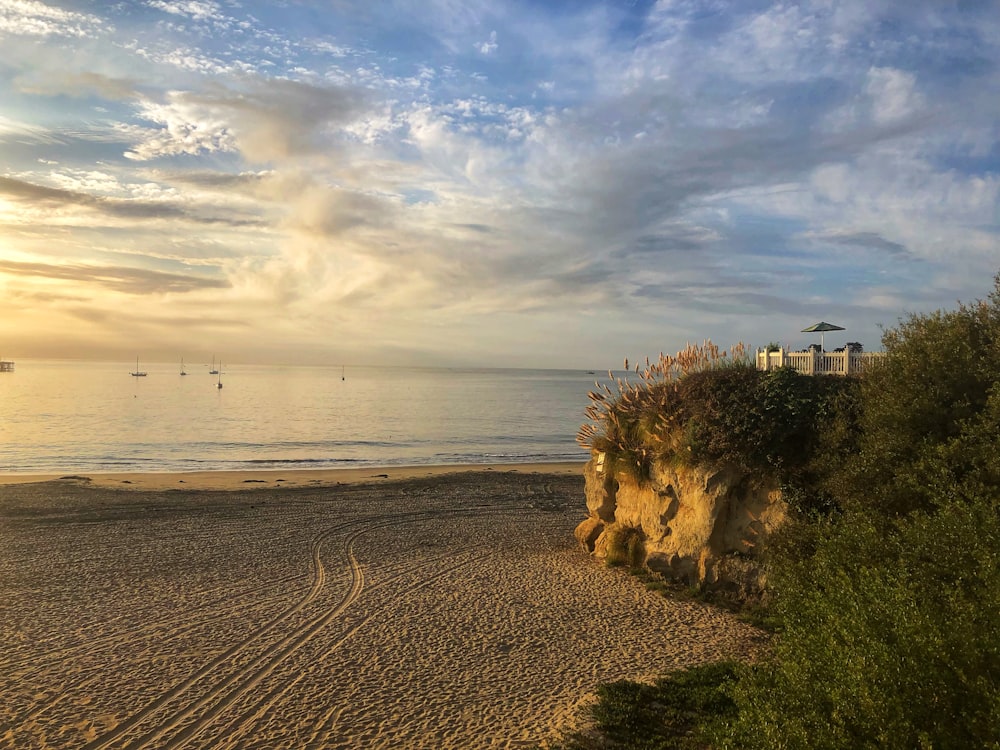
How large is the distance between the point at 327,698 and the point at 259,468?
2872cm

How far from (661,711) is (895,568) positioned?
10.4 ft

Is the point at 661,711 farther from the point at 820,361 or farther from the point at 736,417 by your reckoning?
the point at 820,361

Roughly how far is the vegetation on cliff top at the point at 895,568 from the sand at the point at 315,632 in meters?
2.18

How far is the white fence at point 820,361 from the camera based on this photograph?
1491cm

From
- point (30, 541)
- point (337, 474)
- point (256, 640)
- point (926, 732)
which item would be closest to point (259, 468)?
point (337, 474)

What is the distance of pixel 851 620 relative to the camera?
5.11 metres

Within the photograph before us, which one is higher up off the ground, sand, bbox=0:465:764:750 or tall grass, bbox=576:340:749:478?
tall grass, bbox=576:340:749:478

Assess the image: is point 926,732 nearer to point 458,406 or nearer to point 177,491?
point 177,491

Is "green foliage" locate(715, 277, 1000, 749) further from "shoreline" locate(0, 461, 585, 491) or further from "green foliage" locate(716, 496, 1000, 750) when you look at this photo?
"shoreline" locate(0, 461, 585, 491)

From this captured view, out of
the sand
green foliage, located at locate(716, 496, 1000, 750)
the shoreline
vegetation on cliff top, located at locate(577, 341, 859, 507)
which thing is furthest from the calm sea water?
green foliage, located at locate(716, 496, 1000, 750)

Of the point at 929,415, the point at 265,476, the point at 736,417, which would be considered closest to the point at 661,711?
the point at 929,415

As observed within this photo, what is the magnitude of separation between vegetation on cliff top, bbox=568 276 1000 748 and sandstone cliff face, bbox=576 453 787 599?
1.97 feet

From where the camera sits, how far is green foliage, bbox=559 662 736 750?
22.7 feet

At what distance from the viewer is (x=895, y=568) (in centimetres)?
619
